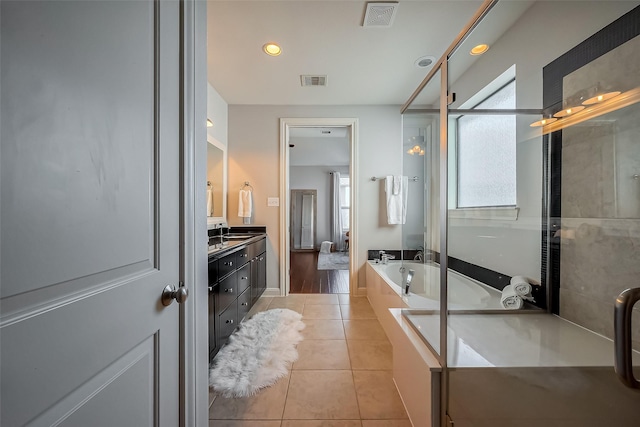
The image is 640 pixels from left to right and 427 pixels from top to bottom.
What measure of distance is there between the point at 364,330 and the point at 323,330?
0.39 meters

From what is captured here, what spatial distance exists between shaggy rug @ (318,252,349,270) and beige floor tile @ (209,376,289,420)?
3.55 m

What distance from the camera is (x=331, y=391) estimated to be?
150cm

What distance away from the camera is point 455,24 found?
1868 mm

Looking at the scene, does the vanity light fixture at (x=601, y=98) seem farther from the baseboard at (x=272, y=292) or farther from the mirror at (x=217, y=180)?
the baseboard at (x=272, y=292)

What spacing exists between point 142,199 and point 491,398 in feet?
4.97

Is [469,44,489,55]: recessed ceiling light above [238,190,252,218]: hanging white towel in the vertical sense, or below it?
above

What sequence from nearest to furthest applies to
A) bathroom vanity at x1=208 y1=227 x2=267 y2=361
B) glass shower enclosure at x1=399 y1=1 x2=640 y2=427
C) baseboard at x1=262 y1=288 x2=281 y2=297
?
glass shower enclosure at x1=399 y1=1 x2=640 y2=427 → bathroom vanity at x1=208 y1=227 x2=267 y2=361 → baseboard at x1=262 y1=288 x2=281 y2=297

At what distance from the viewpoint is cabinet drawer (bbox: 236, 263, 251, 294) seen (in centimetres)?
228

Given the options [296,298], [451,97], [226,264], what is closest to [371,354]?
[226,264]

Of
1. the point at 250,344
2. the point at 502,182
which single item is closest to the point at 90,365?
the point at 250,344

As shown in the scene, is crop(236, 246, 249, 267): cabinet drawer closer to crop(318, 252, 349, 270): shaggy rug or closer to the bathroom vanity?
the bathroom vanity

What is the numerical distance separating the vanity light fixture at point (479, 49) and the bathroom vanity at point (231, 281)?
6.71ft

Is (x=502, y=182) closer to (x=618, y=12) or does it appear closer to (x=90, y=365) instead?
(x=618, y=12)

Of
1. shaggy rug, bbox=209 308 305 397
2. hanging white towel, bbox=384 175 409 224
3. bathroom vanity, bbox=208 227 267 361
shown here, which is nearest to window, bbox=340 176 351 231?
hanging white towel, bbox=384 175 409 224
